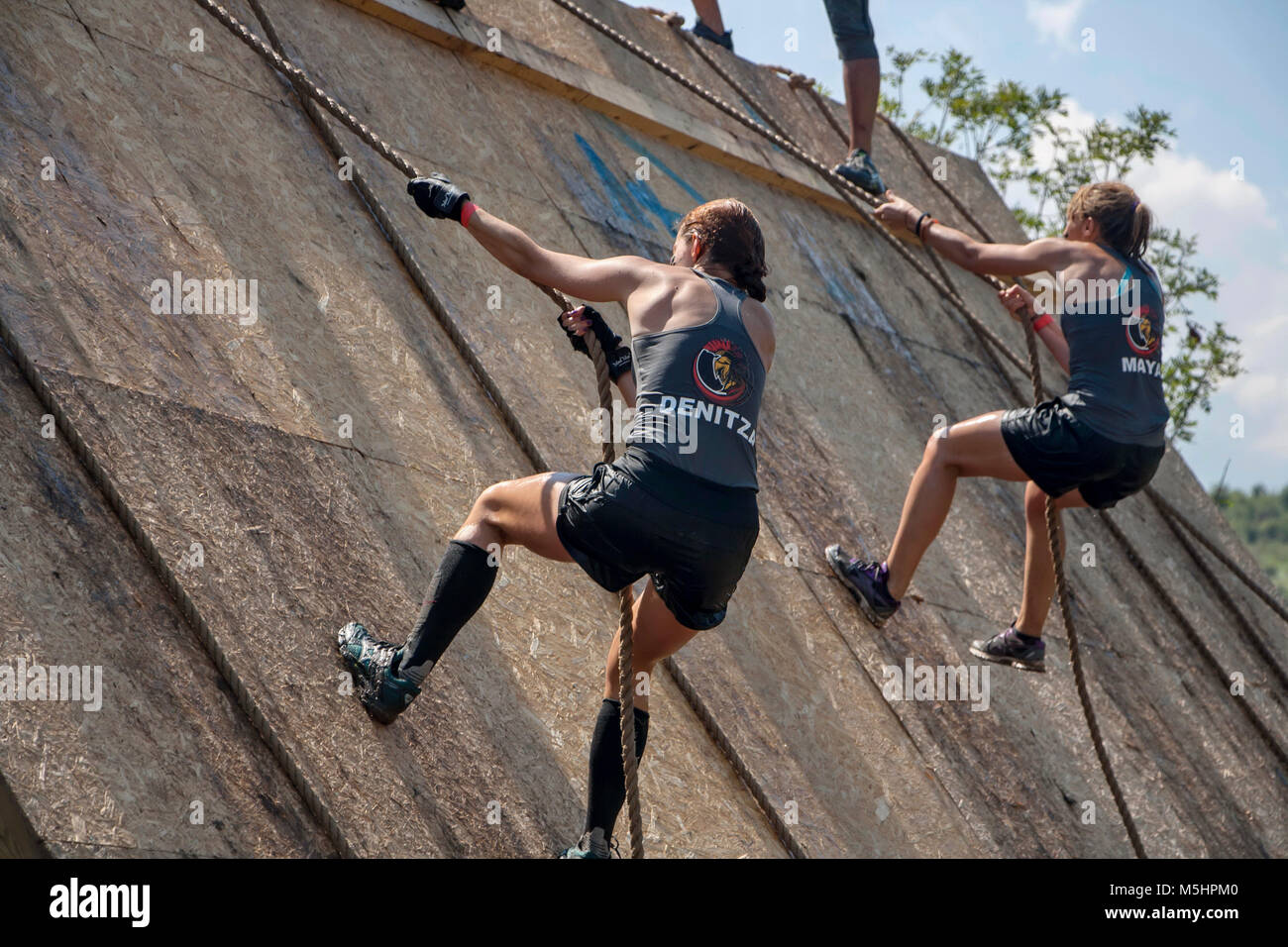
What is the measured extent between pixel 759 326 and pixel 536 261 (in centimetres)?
57

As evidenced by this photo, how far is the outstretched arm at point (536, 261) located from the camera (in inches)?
134

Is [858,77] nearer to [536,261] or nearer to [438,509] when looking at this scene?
[438,509]

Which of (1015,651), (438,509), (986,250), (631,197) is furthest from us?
(631,197)

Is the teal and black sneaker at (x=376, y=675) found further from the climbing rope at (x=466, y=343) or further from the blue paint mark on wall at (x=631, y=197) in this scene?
the blue paint mark on wall at (x=631, y=197)

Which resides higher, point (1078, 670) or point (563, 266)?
point (563, 266)

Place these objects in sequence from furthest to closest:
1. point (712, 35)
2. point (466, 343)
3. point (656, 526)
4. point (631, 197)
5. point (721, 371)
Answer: point (712, 35) → point (631, 197) → point (466, 343) → point (721, 371) → point (656, 526)

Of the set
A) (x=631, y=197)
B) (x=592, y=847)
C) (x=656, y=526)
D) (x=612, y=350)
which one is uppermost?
(x=631, y=197)

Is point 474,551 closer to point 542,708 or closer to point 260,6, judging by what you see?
point 542,708

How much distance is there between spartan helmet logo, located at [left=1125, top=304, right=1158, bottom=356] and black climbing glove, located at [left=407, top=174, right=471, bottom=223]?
2.23m

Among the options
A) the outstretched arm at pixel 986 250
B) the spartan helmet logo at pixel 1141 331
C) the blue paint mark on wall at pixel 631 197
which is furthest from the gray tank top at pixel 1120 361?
the blue paint mark on wall at pixel 631 197

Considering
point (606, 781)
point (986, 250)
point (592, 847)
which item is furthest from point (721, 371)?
point (986, 250)

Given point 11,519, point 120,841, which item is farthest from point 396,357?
point 120,841

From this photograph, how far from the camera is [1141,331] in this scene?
4570 mm

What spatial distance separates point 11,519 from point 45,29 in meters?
1.99
